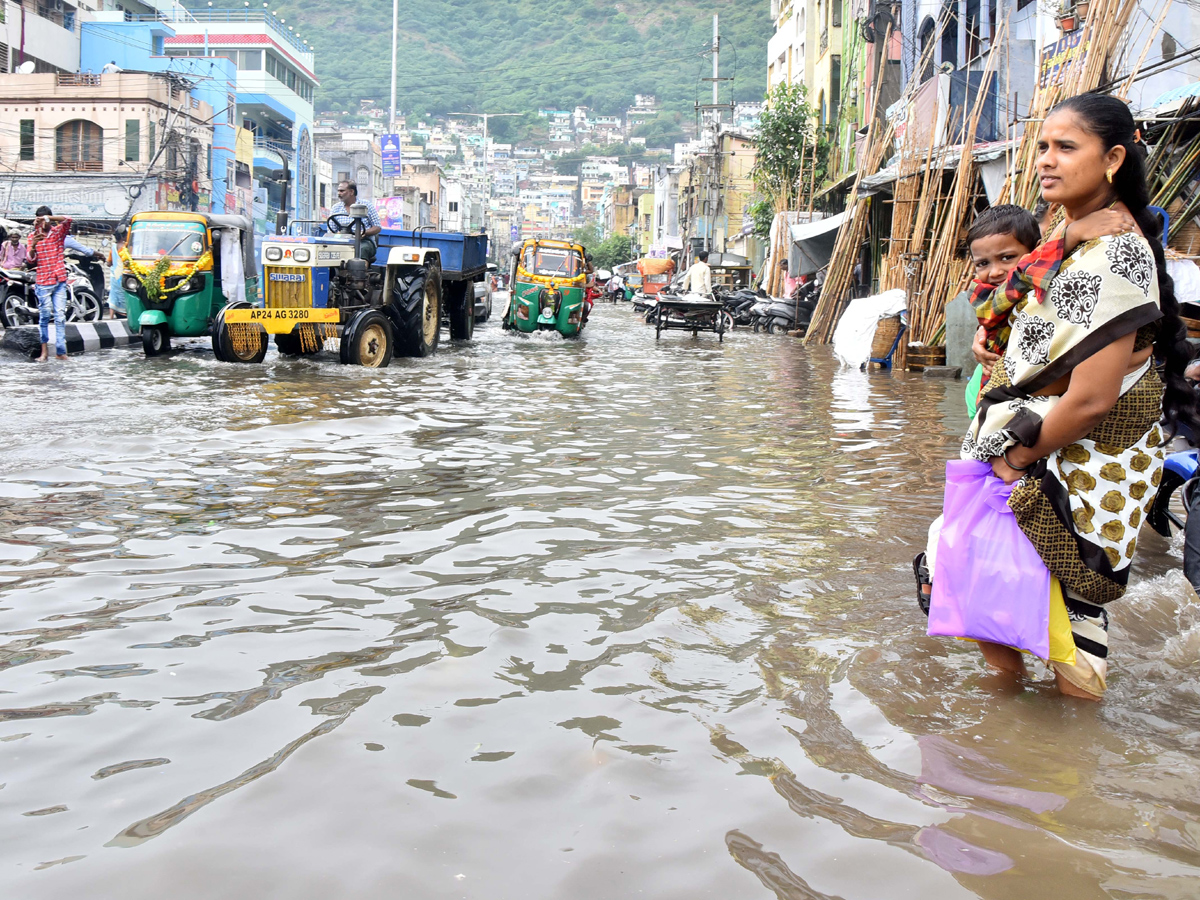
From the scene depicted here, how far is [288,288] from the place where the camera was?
14.3 meters

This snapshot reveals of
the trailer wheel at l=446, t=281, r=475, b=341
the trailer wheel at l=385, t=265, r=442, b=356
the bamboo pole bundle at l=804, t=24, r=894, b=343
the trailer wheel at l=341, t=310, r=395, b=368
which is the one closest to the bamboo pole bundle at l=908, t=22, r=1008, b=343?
the bamboo pole bundle at l=804, t=24, r=894, b=343

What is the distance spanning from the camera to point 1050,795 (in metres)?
2.70

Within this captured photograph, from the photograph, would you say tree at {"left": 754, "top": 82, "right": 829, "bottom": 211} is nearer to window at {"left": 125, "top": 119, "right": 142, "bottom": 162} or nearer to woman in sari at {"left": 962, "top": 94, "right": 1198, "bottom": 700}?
window at {"left": 125, "top": 119, "right": 142, "bottom": 162}

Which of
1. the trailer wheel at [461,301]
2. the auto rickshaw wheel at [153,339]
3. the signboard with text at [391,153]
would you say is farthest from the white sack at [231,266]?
the signboard with text at [391,153]

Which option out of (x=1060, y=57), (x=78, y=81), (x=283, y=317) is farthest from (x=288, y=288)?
(x=78, y=81)

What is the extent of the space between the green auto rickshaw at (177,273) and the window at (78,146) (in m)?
25.6

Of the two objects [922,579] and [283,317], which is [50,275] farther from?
[922,579]

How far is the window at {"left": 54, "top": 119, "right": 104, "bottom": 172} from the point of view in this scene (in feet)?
129

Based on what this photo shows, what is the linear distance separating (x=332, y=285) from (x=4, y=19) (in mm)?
33721

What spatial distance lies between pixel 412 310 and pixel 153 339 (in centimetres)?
345

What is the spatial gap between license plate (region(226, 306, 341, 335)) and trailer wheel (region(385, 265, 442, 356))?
1.69 metres

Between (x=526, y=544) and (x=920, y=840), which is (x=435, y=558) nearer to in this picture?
(x=526, y=544)

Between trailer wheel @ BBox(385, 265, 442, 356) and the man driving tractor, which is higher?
the man driving tractor

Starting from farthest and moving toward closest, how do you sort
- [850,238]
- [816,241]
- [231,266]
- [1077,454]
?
[816,241] → [850,238] → [231,266] → [1077,454]
